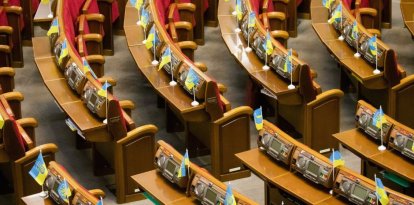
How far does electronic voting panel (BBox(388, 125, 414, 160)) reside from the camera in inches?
264

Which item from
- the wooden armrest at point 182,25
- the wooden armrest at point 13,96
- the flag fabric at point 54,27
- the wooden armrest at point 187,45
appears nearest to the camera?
the wooden armrest at point 13,96

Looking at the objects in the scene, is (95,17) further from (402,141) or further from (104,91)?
(402,141)

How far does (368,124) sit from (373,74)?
0.76m

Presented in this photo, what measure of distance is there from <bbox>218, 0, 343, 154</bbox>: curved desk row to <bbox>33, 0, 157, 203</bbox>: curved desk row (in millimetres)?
818

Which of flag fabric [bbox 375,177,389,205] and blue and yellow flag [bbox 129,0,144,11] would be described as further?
blue and yellow flag [bbox 129,0,144,11]

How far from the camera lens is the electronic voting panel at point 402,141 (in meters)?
6.71

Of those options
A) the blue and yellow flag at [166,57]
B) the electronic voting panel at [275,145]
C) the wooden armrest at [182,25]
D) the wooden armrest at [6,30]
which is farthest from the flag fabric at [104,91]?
the wooden armrest at [6,30]

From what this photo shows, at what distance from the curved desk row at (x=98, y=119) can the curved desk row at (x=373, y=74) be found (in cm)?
142

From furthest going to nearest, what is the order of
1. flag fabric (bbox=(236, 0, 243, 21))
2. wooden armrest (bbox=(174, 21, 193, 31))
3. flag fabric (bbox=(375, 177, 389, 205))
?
wooden armrest (bbox=(174, 21, 193, 31)) < flag fabric (bbox=(236, 0, 243, 21)) < flag fabric (bbox=(375, 177, 389, 205))

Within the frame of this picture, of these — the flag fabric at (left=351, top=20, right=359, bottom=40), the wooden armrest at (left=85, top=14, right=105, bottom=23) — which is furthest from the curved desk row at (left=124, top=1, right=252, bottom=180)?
the flag fabric at (left=351, top=20, right=359, bottom=40)

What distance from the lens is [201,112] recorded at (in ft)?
24.0

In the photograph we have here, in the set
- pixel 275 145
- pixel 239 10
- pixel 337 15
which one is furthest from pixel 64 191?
pixel 337 15

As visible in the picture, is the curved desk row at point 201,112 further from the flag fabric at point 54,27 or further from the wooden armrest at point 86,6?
the wooden armrest at point 86,6

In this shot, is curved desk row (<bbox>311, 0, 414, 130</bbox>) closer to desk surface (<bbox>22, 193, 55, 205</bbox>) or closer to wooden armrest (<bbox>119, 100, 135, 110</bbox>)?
wooden armrest (<bbox>119, 100, 135, 110</bbox>)
